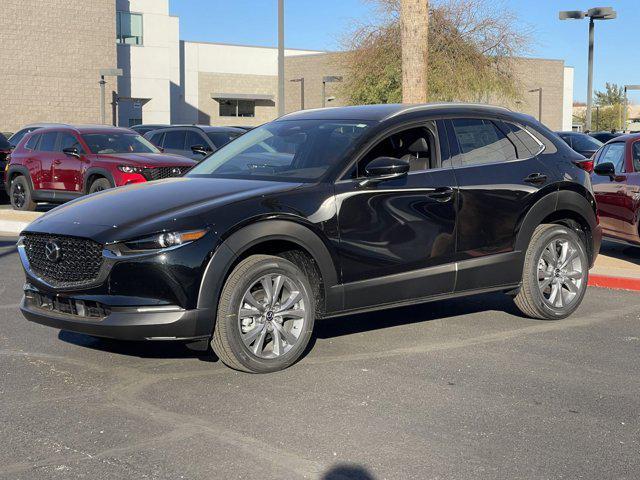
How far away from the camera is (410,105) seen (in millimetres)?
7461

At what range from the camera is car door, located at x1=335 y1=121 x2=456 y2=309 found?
6.62m

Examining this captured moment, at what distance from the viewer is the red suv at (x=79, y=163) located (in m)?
15.8

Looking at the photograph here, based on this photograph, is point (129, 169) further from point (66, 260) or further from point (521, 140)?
point (66, 260)

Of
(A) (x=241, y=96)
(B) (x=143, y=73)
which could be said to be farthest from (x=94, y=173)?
(A) (x=241, y=96)

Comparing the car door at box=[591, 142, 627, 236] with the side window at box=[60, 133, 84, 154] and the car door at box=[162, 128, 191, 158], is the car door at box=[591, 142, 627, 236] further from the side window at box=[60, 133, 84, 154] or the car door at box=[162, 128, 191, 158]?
the car door at box=[162, 128, 191, 158]

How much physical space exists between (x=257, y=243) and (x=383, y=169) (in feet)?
3.83

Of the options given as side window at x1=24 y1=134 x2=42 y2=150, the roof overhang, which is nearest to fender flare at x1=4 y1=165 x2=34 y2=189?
side window at x1=24 y1=134 x2=42 y2=150

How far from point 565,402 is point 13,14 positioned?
45.9 meters

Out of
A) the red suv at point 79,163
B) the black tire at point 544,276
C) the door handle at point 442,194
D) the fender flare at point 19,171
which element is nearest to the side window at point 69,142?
the red suv at point 79,163

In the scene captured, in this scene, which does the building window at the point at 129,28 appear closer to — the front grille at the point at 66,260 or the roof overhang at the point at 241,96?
the roof overhang at the point at 241,96

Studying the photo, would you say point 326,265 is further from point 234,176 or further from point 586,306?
point 586,306

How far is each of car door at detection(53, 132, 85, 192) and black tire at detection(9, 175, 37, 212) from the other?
104cm

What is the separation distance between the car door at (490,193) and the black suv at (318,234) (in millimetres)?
12

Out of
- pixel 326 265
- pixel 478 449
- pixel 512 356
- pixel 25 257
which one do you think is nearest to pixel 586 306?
pixel 512 356
